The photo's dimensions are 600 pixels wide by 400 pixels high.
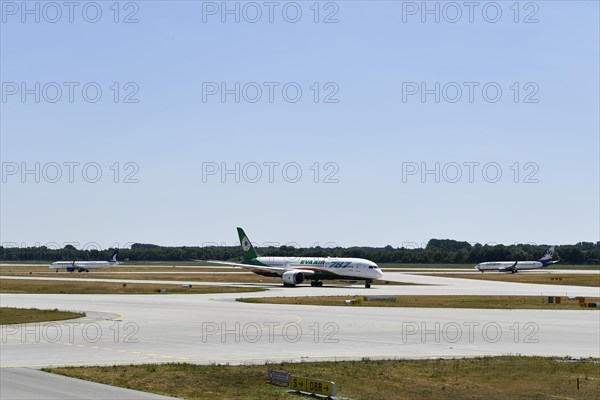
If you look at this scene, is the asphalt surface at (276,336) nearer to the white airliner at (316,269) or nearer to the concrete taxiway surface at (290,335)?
the concrete taxiway surface at (290,335)

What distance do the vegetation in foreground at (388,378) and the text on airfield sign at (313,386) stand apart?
0.45 metres

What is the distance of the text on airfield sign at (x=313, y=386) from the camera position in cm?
2550

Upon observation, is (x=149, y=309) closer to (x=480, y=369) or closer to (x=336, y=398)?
(x=480, y=369)

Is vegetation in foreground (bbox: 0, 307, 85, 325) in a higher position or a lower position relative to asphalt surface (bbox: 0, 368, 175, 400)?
lower

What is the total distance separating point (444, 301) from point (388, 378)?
162ft

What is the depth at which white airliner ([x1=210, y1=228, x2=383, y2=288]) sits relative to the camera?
10881 cm

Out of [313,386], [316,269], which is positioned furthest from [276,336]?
[316,269]

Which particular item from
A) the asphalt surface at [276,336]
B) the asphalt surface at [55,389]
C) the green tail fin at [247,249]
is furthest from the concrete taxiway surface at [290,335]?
the green tail fin at [247,249]

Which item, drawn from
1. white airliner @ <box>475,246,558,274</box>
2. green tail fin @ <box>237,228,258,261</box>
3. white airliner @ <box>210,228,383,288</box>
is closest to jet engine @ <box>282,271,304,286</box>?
white airliner @ <box>210,228,383,288</box>

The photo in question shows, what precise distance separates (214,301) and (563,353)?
45.5m

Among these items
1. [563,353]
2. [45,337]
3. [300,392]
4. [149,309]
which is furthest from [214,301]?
[300,392]

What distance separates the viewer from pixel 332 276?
112 m

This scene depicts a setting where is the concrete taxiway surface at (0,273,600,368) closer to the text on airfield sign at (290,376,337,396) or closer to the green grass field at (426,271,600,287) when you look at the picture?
the text on airfield sign at (290,376,337,396)

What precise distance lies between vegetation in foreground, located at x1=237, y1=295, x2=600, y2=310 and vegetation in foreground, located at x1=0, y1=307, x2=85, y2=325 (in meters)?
21.7
